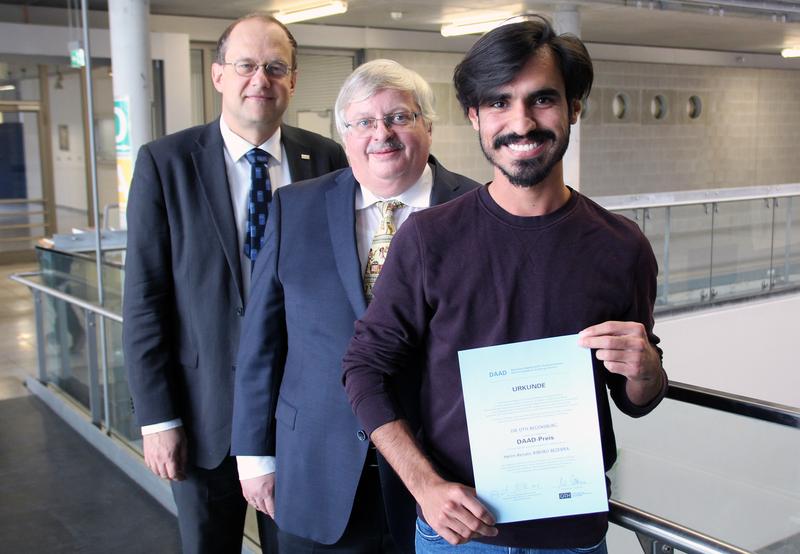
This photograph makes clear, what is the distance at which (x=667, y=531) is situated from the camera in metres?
1.60

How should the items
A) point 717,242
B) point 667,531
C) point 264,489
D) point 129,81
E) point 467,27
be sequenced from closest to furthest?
point 667,531 < point 264,489 < point 129,81 < point 717,242 < point 467,27

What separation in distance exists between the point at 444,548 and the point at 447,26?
11.0 meters

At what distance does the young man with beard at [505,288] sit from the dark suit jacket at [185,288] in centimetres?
85

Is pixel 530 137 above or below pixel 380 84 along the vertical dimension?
below

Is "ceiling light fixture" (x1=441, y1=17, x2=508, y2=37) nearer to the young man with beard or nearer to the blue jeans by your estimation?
the young man with beard

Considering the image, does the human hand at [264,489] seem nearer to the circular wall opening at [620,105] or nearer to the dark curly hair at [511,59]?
the dark curly hair at [511,59]

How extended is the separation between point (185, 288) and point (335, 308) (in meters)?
0.64

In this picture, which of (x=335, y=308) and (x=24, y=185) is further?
(x=24, y=185)

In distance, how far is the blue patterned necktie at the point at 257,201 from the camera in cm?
219

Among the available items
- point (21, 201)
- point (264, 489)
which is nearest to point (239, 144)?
point (264, 489)

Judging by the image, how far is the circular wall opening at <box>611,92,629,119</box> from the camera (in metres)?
15.9

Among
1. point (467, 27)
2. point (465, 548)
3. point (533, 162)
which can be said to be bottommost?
point (465, 548)

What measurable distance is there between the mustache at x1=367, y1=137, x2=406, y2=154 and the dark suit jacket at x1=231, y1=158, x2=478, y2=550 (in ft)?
0.32

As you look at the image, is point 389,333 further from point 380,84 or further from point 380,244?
point 380,84
